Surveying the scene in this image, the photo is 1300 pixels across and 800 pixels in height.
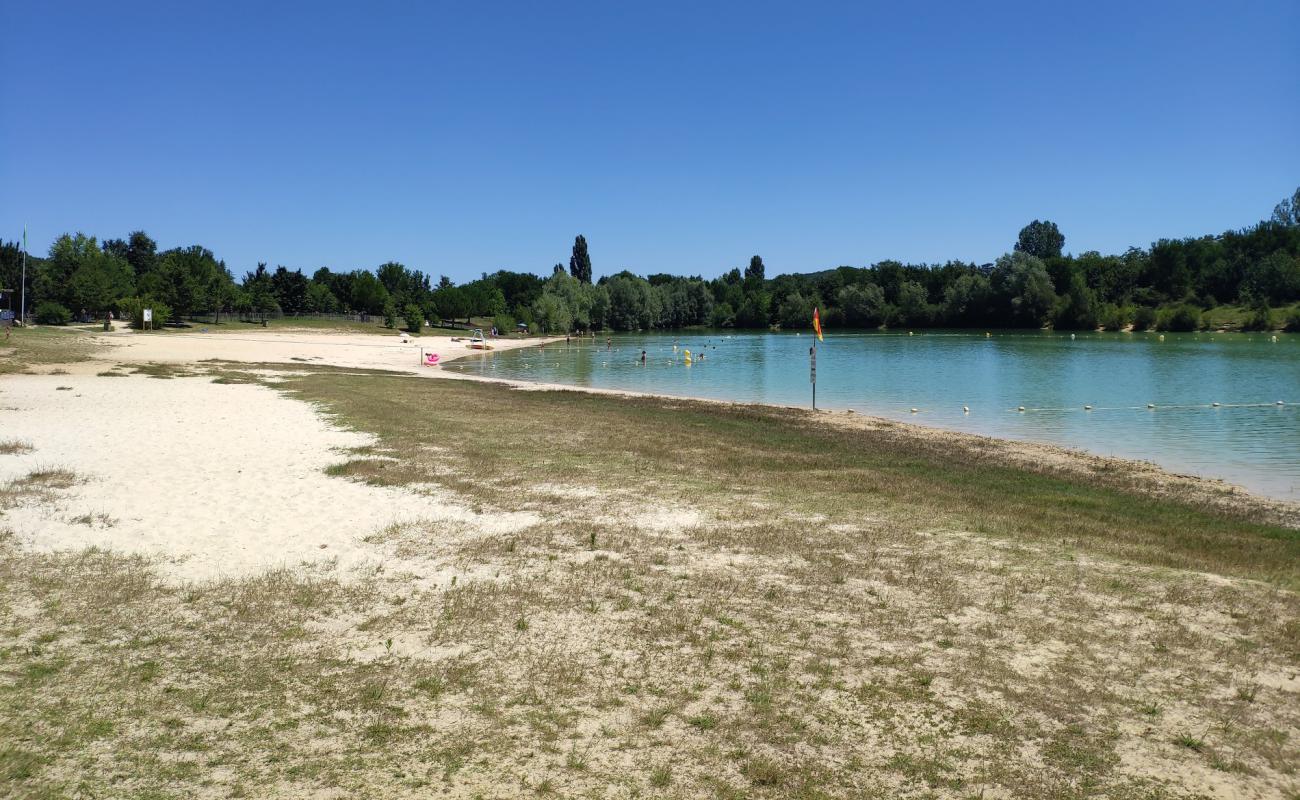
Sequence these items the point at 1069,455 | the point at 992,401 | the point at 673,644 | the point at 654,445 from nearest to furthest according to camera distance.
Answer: the point at 673,644 < the point at 654,445 < the point at 1069,455 < the point at 992,401

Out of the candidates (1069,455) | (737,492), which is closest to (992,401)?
(1069,455)

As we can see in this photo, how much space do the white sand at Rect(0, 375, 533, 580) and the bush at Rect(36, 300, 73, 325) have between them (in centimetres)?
6125

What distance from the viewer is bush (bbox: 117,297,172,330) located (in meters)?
74.6

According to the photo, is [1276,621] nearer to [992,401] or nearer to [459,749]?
[459,749]

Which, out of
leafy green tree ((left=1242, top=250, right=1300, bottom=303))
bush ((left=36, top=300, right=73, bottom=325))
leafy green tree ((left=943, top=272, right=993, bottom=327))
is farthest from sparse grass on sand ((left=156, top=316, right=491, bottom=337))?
leafy green tree ((left=1242, top=250, right=1300, bottom=303))

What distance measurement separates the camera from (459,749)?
517 centimetres

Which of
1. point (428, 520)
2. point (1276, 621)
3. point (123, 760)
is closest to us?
point (123, 760)


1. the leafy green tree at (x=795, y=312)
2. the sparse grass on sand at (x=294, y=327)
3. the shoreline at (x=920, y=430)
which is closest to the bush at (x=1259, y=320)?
the leafy green tree at (x=795, y=312)

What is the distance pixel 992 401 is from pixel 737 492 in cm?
2698

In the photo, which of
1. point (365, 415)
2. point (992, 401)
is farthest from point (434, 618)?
point (992, 401)

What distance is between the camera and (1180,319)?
127688 mm

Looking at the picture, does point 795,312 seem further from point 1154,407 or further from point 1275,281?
point 1154,407

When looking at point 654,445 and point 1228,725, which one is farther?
point 654,445

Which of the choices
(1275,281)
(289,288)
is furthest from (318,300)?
(1275,281)
